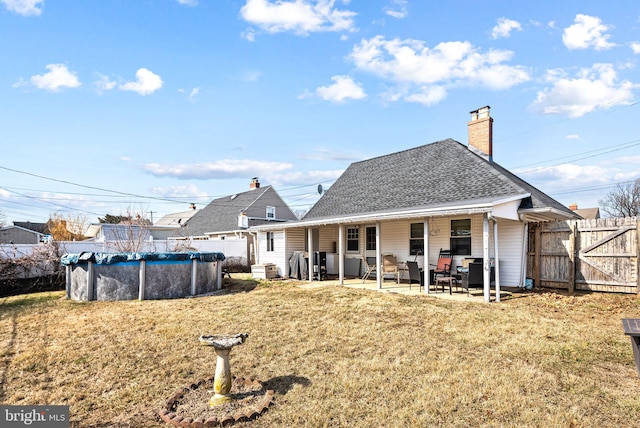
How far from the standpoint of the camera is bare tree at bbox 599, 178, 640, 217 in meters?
34.1

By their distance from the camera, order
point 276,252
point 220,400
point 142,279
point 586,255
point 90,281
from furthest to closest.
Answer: point 276,252 → point 142,279 → point 90,281 → point 586,255 → point 220,400

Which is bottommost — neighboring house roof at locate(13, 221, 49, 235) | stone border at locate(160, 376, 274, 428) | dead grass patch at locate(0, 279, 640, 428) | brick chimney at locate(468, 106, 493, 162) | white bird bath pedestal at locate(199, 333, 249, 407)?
dead grass patch at locate(0, 279, 640, 428)

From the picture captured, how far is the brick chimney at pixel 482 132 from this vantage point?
1467 centimetres

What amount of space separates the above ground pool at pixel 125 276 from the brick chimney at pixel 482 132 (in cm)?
1228

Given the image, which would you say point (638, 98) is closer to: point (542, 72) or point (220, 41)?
point (542, 72)

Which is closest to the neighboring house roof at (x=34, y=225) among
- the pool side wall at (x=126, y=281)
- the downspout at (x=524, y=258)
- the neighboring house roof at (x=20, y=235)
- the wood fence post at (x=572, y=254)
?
A: the neighboring house roof at (x=20, y=235)

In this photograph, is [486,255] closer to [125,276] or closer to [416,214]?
[416,214]

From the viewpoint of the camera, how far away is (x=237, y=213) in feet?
91.4

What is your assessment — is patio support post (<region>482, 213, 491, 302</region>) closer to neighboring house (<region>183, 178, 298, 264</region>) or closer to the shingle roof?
the shingle roof

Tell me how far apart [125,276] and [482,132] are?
1425 centimetres

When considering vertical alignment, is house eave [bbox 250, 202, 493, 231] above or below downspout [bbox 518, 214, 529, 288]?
above

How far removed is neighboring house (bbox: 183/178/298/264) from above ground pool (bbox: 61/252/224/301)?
1345 centimetres

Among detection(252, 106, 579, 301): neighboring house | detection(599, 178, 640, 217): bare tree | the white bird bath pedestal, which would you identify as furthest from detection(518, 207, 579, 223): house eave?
detection(599, 178, 640, 217): bare tree

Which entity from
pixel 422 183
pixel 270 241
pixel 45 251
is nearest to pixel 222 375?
pixel 422 183
